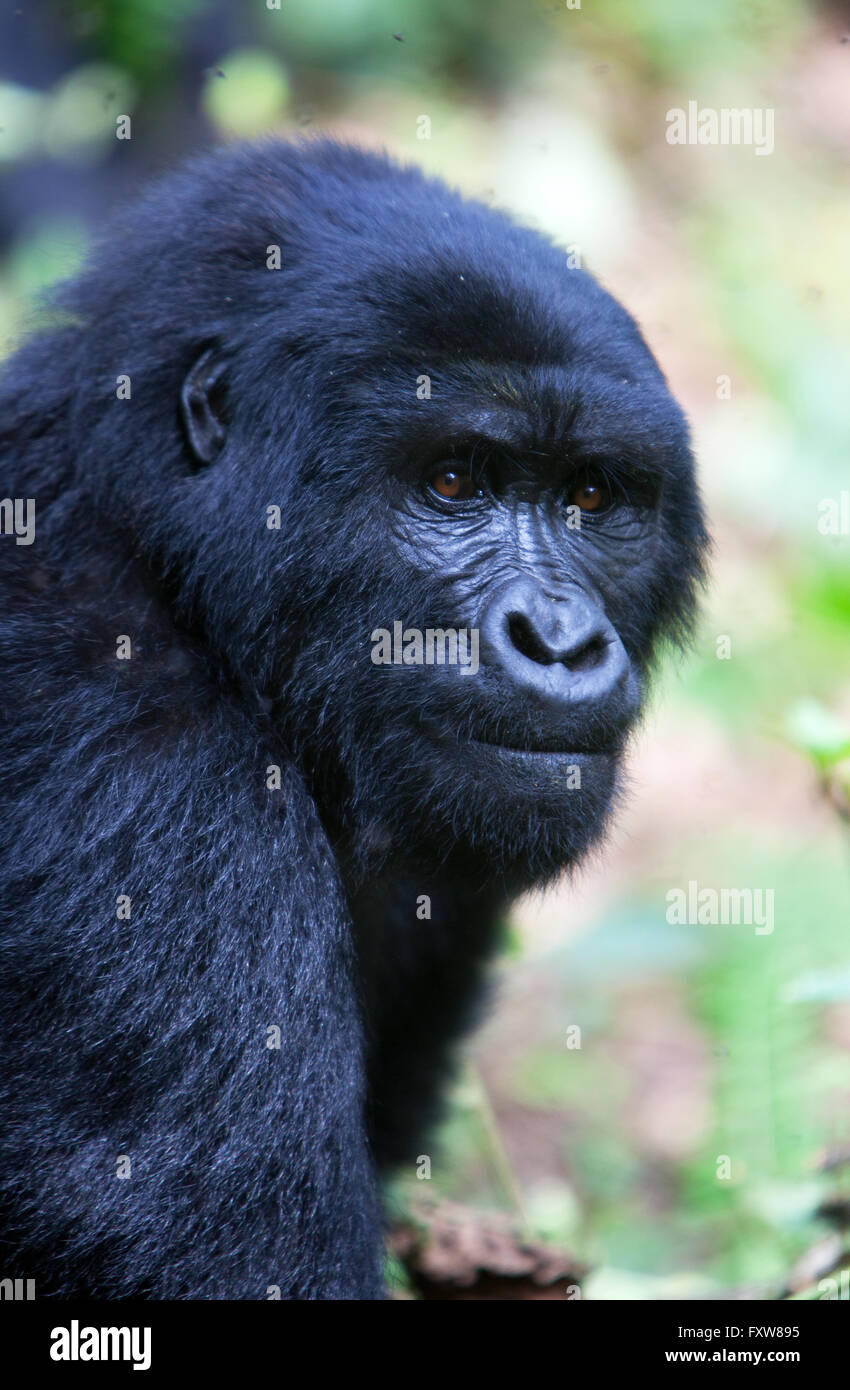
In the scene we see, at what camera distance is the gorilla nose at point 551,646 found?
3801 millimetres

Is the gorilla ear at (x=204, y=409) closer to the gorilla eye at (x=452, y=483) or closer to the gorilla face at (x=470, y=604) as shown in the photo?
the gorilla face at (x=470, y=604)

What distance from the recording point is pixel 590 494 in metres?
4.33

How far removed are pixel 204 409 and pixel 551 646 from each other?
4.02ft

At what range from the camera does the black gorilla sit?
3.48 m

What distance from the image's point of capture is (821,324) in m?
9.44

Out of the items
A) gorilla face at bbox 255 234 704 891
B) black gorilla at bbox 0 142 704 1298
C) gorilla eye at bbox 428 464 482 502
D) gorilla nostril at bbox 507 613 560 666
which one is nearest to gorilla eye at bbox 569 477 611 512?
black gorilla at bbox 0 142 704 1298

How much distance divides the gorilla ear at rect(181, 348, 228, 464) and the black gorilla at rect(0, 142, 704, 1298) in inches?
0.4

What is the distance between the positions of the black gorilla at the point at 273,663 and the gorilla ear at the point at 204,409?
0.4 inches

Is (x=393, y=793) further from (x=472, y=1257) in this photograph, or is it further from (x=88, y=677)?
(x=472, y=1257)

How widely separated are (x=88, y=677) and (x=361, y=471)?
94cm
